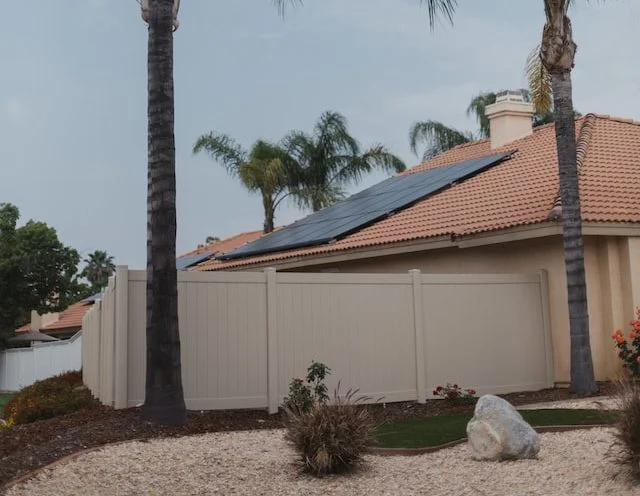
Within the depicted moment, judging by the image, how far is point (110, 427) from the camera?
35.5ft

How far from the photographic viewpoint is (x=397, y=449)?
32.6 feet

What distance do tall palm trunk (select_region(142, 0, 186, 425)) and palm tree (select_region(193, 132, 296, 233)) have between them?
848 inches

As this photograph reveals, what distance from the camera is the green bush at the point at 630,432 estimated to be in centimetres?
763

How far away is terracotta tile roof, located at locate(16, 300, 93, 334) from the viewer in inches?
1556

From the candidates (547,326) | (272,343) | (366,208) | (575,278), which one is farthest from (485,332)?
(366,208)

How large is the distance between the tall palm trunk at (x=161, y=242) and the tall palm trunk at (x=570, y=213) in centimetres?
620

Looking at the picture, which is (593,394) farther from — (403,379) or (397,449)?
(397,449)

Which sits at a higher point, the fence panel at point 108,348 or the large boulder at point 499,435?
the fence panel at point 108,348

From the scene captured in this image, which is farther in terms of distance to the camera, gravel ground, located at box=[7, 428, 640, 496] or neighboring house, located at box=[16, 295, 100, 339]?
neighboring house, located at box=[16, 295, 100, 339]

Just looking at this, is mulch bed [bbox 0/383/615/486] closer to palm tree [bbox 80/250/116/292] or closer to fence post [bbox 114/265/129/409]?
fence post [bbox 114/265/129/409]

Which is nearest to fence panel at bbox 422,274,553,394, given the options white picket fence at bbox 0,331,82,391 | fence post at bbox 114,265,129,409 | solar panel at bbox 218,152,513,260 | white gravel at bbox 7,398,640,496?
white gravel at bbox 7,398,640,496

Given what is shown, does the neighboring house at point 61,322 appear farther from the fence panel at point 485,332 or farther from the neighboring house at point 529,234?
the fence panel at point 485,332

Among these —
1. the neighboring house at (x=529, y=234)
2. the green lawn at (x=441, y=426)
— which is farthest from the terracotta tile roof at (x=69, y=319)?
the green lawn at (x=441, y=426)

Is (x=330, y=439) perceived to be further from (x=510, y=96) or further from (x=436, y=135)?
(x=436, y=135)
